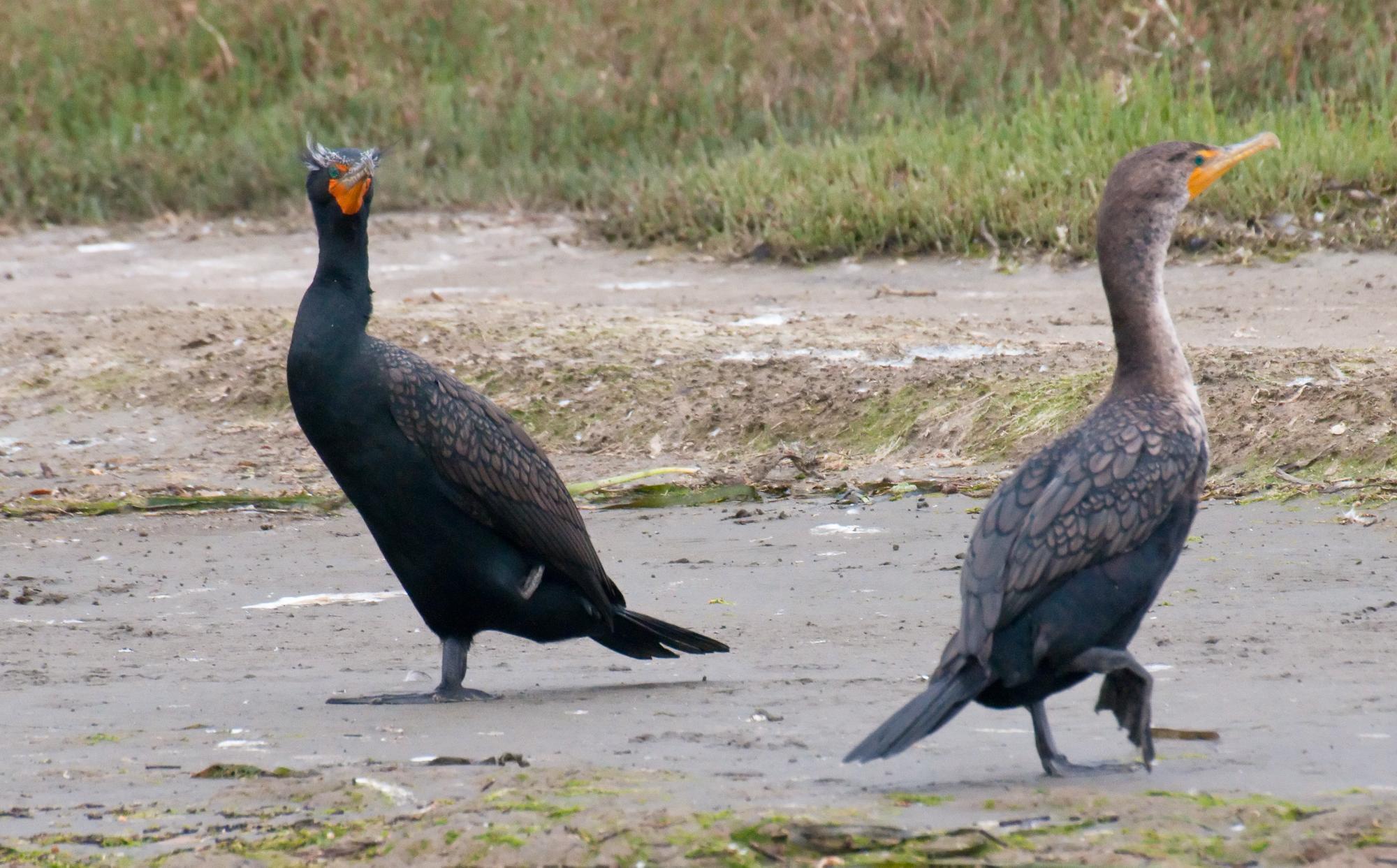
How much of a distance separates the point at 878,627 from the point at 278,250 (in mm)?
8388

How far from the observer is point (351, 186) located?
5441mm

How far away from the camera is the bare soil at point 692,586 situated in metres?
3.60

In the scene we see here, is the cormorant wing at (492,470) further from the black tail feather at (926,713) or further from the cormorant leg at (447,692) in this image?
the black tail feather at (926,713)

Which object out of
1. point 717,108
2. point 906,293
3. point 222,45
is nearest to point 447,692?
point 906,293

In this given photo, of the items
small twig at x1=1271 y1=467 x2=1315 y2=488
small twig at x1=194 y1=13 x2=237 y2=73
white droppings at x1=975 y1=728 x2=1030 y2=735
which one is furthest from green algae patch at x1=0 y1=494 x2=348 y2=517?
small twig at x1=194 y1=13 x2=237 y2=73

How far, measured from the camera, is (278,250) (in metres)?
13.1

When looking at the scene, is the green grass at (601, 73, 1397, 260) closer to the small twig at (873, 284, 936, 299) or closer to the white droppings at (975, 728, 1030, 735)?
the small twig at (873, 284, 936, 299)

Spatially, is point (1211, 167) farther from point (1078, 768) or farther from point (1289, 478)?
point (1289, 478)

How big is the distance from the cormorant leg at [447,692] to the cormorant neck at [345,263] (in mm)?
905

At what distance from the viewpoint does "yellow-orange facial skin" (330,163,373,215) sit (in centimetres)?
544


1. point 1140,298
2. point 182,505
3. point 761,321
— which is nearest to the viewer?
point 1140,298

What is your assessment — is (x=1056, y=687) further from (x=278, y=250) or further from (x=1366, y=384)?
(x=278, y=250)

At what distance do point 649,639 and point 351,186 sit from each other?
150 cm

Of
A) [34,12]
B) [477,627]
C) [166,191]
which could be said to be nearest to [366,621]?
[477,627]
